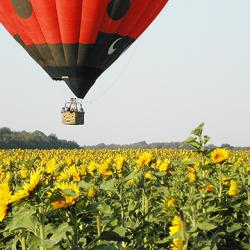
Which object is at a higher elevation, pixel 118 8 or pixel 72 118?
pixel 118 8

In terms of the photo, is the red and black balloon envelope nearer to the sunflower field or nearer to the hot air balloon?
the hot air balloon

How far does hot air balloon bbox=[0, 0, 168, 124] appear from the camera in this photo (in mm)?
19266

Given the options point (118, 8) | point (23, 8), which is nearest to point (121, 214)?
point (118, 8)

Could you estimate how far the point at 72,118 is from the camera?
74.0ft

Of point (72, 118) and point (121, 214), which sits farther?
point (72, 118)

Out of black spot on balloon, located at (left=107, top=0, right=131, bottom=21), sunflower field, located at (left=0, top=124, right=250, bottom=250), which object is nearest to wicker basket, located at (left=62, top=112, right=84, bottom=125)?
black spot on balloon, located at (left=107, top=0, right=131, bottom=21)

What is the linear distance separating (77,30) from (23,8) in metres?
1.98

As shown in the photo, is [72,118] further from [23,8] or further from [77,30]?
[23,8]

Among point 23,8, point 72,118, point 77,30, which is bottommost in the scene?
point 72,118

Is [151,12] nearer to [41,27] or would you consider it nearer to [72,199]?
[41,27]

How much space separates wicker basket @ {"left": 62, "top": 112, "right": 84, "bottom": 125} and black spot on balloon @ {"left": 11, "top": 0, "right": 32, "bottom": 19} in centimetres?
460

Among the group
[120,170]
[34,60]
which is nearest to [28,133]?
[34,60]

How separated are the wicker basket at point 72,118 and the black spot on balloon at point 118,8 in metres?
4.72

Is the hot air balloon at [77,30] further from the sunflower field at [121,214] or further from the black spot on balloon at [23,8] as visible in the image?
the sunflower field at [121,214]
